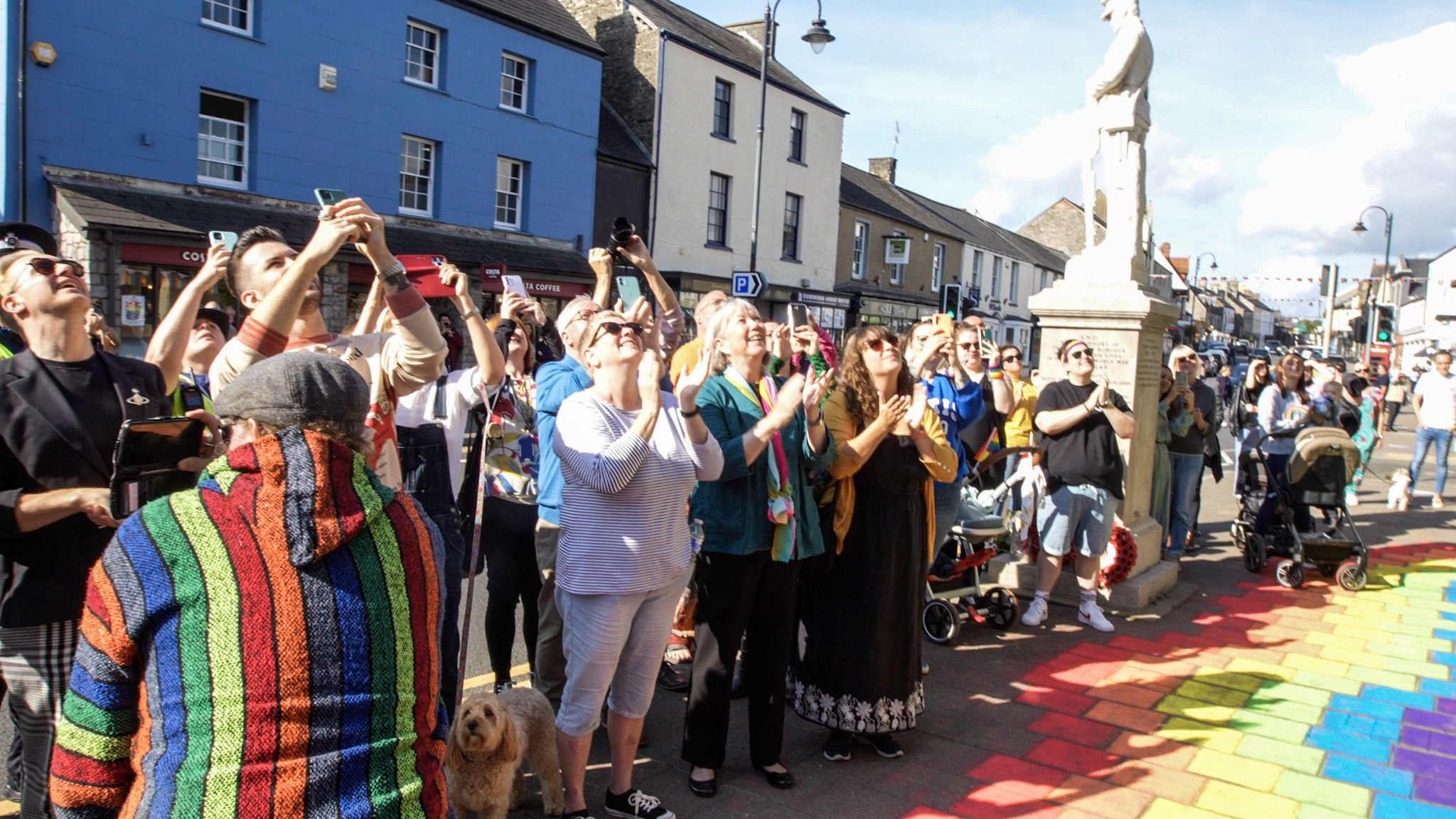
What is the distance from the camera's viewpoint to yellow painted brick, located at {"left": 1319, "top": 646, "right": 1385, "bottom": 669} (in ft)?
18.4

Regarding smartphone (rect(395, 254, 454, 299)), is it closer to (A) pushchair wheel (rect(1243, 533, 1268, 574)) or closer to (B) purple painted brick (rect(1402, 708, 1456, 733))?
(B) purple painted brick (rect(1402, 708, 1456, 733))

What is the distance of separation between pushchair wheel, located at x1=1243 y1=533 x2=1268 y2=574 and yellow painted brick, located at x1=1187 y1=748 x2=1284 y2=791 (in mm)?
4012

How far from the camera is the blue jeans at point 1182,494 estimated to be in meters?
8.19

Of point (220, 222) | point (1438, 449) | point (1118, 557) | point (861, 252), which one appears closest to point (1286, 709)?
point (1118, 557)

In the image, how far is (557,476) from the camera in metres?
3.87

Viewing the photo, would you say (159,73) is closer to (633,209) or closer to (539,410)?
(633,209)

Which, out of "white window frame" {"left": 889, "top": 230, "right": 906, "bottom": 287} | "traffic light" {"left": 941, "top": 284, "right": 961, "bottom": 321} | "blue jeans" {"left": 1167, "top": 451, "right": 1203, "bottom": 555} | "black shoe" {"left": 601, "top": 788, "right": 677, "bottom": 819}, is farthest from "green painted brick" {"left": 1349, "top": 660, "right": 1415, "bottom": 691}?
"white window frame" {"left": 889, "top": 230, "right": 906, "bottom": 287}

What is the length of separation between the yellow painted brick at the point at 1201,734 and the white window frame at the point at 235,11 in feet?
51.2

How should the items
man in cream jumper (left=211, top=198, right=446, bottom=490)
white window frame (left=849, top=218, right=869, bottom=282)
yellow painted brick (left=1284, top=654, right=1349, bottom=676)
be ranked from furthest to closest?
white window frame (left=849, top=218, right=869, bottom=282), yellow painted brick (left=1284, top=654, right=1349, bottom=676), man in cream jumper (left=211, top=198, right=446, bottom=490)

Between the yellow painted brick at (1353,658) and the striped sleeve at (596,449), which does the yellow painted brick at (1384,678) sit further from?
the striped sleeve at (596,449)

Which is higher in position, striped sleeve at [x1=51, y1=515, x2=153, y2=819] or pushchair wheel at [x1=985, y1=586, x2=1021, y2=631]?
striped sleeve at [x1=51, y1=515, x2=153, y2=819]

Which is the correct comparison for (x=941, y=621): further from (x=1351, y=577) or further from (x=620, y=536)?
(x=1351, y=577)

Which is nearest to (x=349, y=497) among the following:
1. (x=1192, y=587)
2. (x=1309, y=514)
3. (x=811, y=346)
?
(x=811, y=346)

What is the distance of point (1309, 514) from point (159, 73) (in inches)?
607
